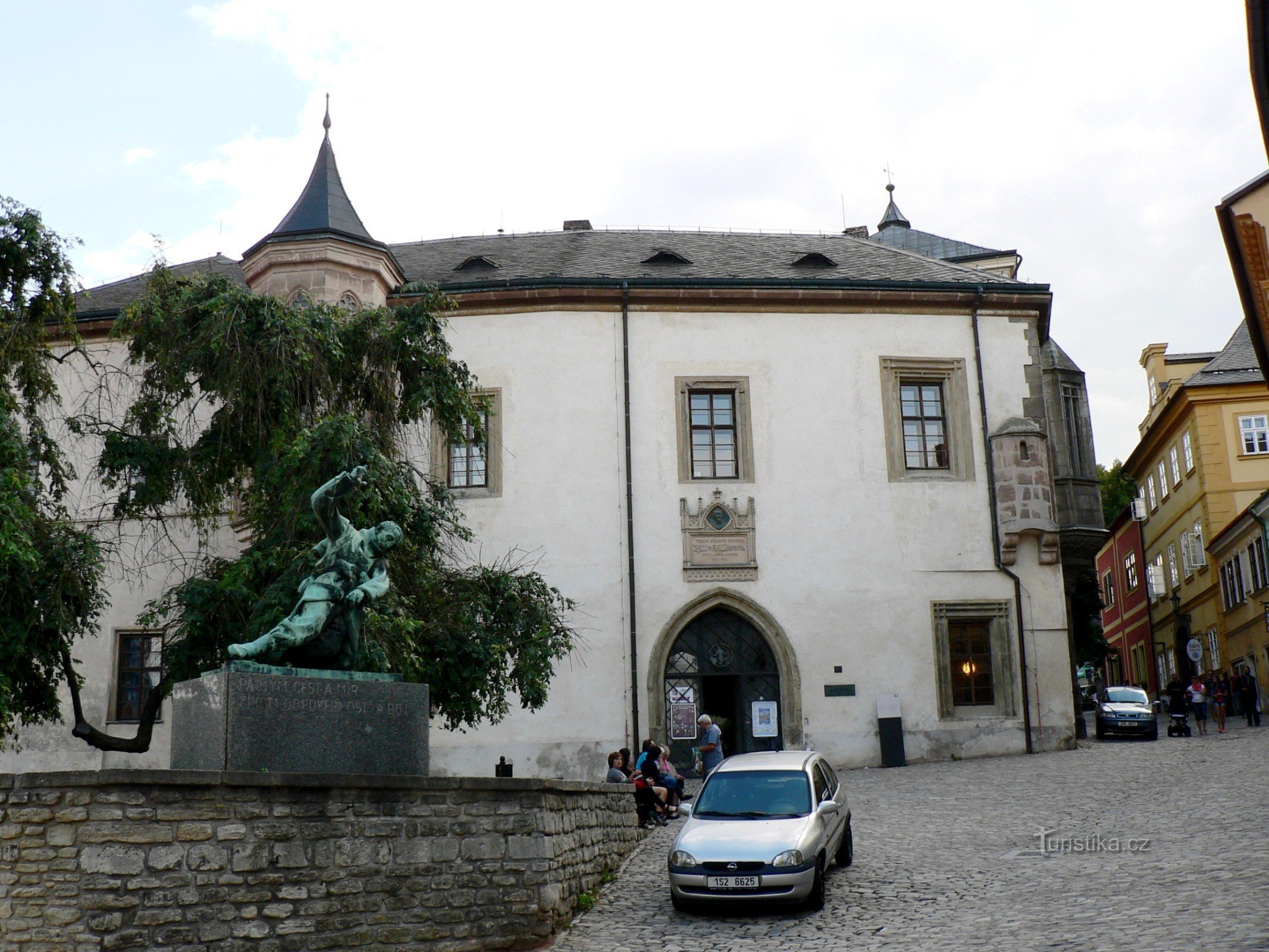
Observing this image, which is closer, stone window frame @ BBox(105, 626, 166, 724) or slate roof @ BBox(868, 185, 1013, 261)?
stone window frame @ BBox(105, 626, 166, 724)

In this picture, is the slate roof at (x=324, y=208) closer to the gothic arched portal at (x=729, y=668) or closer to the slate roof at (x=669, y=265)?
the slate roof at (x=669, y=265)

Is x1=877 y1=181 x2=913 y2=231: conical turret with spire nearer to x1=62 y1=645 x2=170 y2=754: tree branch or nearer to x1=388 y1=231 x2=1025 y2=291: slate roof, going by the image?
x1=388 y1=231 x2=1025 y2=291: slate roof

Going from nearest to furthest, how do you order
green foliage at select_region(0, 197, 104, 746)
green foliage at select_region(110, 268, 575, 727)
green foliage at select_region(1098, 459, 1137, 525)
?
1. green foliage at select_region(0, 197, 104, 746)
2. green foliage at select_region(110, 268, 575, 727)
3. green foliage at select_region(1098, 459, 1137, 525)

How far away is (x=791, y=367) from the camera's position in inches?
958

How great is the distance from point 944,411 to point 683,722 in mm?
7469

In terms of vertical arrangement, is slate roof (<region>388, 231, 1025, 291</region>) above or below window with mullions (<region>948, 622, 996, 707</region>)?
above

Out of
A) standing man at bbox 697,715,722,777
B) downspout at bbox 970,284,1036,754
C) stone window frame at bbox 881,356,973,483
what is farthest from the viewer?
stone window frame at bbox 881,356,973,483

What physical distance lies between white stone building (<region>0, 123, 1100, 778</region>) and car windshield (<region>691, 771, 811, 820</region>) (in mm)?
9772

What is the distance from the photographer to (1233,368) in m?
40.2

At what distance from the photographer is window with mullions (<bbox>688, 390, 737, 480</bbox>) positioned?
78.4ft

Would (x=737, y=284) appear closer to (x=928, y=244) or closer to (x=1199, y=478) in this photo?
(x=928, y=244)

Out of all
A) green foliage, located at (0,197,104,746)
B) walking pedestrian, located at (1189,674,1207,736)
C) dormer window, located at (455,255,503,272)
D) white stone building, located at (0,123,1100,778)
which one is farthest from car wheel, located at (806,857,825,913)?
walking pedestrian, located at (1189,674,1207,736)

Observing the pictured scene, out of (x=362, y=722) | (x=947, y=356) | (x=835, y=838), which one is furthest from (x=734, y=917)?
(x=947, y=356)

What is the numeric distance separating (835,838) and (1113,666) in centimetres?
Result: 4932
